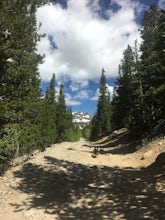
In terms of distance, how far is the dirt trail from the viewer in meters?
10.5

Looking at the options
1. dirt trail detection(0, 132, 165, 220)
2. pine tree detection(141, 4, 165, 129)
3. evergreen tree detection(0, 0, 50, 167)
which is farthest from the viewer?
pine tree detection(141, 4, 165, 129)

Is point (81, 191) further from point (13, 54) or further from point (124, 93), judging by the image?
point (124, 93)

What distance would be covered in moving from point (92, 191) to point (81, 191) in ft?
1.67

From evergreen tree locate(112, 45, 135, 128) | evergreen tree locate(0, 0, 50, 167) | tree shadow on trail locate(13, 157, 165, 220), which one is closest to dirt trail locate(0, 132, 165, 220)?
tree shadow on trail locate(13, 157, 165, 220)

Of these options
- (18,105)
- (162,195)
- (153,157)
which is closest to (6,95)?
(18,105)

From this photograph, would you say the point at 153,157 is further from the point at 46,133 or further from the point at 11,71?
the point at 46,133

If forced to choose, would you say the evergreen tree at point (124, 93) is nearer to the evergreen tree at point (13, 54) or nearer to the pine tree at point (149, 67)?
the pine tree at point (149, 67)

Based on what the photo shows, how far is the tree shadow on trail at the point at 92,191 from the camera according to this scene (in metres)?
10.5

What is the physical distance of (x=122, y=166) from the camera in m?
20.4

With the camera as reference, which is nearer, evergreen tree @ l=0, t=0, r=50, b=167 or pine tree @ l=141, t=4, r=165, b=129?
evergreen tree @ l=0, t=0, r=50, b=167

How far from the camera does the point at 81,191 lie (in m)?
13.6

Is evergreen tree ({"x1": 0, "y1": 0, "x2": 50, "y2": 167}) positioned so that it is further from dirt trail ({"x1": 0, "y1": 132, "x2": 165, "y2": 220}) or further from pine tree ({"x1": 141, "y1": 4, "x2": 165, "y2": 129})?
pine tree ({"x1": 141, "y1": 4, "x2": 165, "y2": 129})

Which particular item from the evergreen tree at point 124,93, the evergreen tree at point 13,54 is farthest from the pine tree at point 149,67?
the evergreen tree at point 13,54

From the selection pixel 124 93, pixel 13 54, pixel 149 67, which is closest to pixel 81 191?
pixel 13 54
